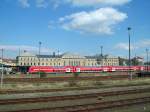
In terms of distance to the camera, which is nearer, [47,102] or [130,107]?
[130,107]

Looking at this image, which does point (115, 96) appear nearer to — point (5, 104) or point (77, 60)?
point (5, 104)

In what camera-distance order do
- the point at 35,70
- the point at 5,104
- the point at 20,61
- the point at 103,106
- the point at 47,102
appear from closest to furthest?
the point at 103,106
the point at 5,104
the point at 47,102
the point at 35,70
the point at 20,61

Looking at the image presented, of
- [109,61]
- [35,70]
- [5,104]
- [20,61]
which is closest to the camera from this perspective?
[5,104]

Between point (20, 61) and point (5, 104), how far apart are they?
6246 inches

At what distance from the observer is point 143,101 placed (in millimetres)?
20281

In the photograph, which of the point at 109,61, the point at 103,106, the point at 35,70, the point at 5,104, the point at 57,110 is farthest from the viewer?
the point at 109,61

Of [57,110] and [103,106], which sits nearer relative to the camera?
[57,110]

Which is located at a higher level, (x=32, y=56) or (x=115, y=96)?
(x=32, y=56)

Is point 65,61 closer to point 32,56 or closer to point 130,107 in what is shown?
point 32,56

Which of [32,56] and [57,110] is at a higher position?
[32,56]

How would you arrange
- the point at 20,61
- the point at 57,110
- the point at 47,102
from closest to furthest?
the point at 57,110 < the point at 47,102 < the point at 20,61

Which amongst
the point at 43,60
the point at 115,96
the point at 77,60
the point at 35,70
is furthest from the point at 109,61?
the point at 115,96

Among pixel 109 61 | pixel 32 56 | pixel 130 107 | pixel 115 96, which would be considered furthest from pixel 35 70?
pixel 109 61

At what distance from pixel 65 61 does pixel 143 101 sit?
16171cm
